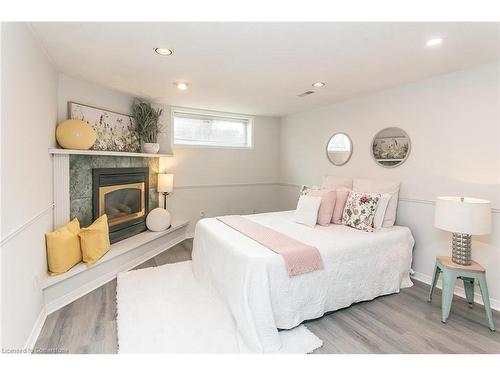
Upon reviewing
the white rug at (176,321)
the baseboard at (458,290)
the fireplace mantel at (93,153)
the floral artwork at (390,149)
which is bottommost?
the white rug at (176,321)

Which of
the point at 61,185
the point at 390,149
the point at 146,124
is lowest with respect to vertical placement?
the point at 61,185

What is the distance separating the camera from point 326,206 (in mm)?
3004

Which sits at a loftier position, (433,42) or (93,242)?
(433,42)

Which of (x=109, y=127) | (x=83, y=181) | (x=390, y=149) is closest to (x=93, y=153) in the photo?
(x=83, y=181)

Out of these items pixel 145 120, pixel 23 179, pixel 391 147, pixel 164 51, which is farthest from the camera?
pixel 145 120

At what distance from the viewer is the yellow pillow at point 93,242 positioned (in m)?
2.62

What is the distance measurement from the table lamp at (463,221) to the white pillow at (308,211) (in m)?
1.13

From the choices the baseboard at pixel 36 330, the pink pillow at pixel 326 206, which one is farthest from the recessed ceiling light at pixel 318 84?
the baseboard at pixel 36 330

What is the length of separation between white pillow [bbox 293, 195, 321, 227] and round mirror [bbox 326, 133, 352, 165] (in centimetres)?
114

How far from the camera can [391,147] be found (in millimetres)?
3170

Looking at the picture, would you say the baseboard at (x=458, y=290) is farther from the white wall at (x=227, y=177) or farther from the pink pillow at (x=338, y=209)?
the white wall at (x=227, y=177)

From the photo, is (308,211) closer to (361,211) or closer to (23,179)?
(361,211)

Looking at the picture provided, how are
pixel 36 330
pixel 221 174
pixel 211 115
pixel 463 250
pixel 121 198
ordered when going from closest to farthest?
1. pixel 36 330
2. pixel 463 250
3. pixel 121 198
4. pixel 211 115
5. pixel 221 174

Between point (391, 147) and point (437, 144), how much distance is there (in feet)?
1.65
